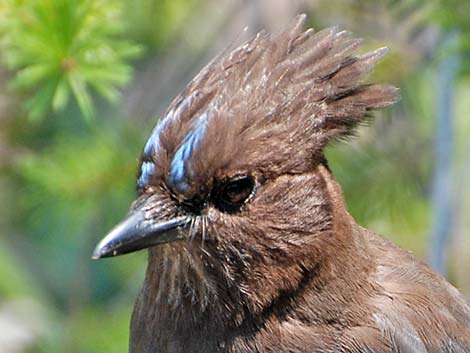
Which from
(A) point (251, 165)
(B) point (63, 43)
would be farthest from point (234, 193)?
(B) point (63, 43)

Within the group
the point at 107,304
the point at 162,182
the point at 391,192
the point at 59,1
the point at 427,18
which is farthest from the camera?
the point at 107,304

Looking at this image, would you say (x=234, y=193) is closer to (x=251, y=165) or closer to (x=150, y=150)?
(x=251, y=165)

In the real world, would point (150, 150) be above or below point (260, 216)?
above

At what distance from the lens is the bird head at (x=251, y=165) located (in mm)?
3881

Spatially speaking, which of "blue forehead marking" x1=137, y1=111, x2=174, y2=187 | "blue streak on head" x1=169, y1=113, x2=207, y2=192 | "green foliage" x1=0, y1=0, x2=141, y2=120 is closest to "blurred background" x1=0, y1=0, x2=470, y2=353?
"green foliage" x1=0, y1=0, x2=141, y2=120

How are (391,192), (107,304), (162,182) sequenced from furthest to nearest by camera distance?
1. (107,304)
2. (391,192)
3. (162,182)

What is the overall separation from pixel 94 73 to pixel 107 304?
7.62 feet

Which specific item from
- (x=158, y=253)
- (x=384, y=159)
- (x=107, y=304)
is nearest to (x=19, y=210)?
(x=107, y=304)

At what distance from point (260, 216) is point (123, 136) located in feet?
5.93

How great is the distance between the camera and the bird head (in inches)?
153

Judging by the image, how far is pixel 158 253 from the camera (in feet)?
13.2

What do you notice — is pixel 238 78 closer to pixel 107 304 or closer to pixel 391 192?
pixel 391 192

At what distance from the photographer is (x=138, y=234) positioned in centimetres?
385

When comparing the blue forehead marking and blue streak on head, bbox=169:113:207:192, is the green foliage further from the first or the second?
blue streak on head, bbox=169:113:207:192
